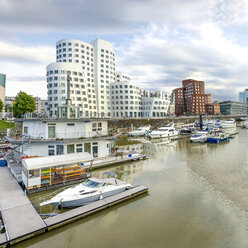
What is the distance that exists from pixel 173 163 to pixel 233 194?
13.2 metres

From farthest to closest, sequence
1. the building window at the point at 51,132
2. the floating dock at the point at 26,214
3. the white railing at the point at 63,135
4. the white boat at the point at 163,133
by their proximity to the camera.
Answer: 1. the white boat at the point at 163,133
2. the building window at the point at 51,132
3. the white railing at the point at 63,135
4. the floating dock at the point at 26,214

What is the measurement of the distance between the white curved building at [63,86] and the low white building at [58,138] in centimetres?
5277

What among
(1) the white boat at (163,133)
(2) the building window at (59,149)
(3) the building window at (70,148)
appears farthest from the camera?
(1) the white boat at (163,133)

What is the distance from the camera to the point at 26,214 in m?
13.5

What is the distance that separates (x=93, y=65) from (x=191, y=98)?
103 metres

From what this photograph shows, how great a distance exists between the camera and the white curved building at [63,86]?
269ft

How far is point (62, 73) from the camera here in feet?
269

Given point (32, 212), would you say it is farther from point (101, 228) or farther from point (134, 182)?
point (134, 182)

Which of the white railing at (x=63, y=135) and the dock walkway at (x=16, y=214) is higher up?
the white railing at (x=63, y=135)

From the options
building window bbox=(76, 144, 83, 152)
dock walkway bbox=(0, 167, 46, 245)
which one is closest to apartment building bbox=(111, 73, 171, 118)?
building window bbox=(76, 144, 83, 152)

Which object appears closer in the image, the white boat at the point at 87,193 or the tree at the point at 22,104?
the white boat at the point at 87,193

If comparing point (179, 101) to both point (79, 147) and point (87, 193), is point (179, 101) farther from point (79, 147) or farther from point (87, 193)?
point (87, 193)

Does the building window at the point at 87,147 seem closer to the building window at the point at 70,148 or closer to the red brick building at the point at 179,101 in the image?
the building window at the point at 70,148

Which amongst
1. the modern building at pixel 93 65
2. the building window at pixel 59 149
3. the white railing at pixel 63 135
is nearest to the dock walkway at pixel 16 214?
the building window at pixel 59 149
